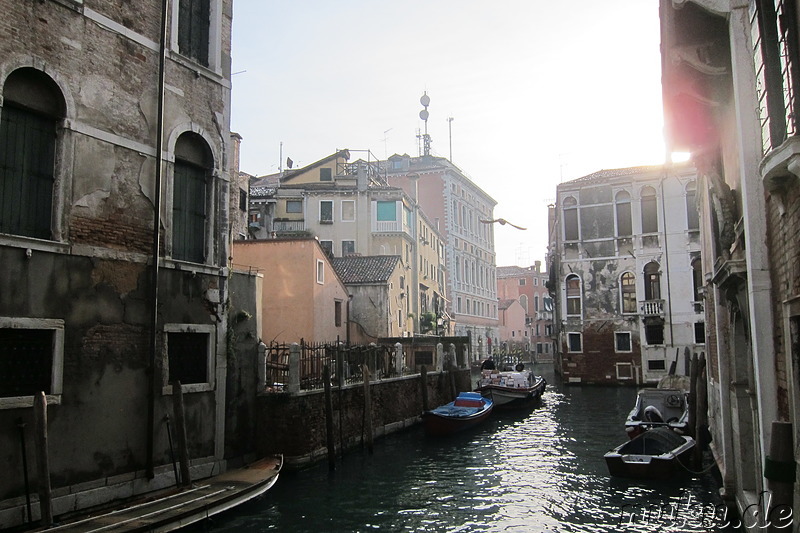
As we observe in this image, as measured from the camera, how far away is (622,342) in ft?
92.9

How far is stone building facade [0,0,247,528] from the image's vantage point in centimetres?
792

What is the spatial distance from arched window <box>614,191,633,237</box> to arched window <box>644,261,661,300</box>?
66.5 inches

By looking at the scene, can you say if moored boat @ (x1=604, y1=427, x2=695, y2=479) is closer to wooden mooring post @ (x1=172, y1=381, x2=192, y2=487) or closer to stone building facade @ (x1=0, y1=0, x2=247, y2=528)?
stone building facade @ (x1=0, y1=0, x2=247, y2=528)

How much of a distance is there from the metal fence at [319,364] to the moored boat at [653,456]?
5.77 metres

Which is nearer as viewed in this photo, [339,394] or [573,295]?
[339,394]

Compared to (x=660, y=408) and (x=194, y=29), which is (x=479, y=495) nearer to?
(x=660, y=408)

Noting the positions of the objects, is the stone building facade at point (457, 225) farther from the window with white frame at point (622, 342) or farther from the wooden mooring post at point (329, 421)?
the wooden mooring post at point (329, 421)

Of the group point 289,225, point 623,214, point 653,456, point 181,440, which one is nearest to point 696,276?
point 623,214

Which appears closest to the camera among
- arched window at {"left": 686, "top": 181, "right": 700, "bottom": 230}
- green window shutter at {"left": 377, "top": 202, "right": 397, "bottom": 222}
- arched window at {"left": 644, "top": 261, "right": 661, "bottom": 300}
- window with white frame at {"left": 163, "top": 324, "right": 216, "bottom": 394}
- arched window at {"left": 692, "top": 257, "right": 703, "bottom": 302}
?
window with white frame at {"left": 163, "top": 324, "right": 216, "bottom": 394}

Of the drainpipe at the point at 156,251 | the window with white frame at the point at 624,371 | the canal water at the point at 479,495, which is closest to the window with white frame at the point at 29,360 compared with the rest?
the drainpipe at the point at 156,251

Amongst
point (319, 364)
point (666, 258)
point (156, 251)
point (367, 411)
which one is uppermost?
point (666, 258)

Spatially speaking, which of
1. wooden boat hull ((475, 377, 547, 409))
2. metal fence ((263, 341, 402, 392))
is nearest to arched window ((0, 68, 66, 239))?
metal fence ((263, 341, 402, 392))

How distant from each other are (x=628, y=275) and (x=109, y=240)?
24.1m

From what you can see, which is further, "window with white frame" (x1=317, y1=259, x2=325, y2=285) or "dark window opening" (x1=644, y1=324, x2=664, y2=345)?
"dark window opening" (x1=644, y1=324, x2=664, y2=345)
